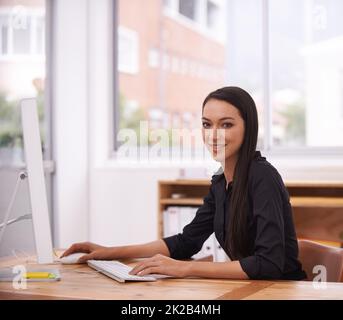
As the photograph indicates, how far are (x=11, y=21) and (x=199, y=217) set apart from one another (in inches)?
96.7

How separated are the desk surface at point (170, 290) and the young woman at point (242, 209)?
0.14 ft

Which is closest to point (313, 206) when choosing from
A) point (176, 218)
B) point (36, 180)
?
point (176, 218)

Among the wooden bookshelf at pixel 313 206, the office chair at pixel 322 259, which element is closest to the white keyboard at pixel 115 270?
the office chair at pixel 322 259

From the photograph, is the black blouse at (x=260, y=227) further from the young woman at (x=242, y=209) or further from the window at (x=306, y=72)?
the window at (x=306, y=72)

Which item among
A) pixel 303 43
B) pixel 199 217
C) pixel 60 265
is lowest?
pixel 60 265

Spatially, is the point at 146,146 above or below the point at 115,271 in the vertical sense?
above

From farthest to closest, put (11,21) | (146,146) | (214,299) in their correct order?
(146,146), (11,21), (214,299)

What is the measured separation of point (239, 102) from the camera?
1554 millimetres

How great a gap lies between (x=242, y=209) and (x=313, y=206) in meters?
1.72

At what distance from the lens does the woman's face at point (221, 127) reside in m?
1.53

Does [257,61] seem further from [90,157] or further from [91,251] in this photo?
[91,251]
